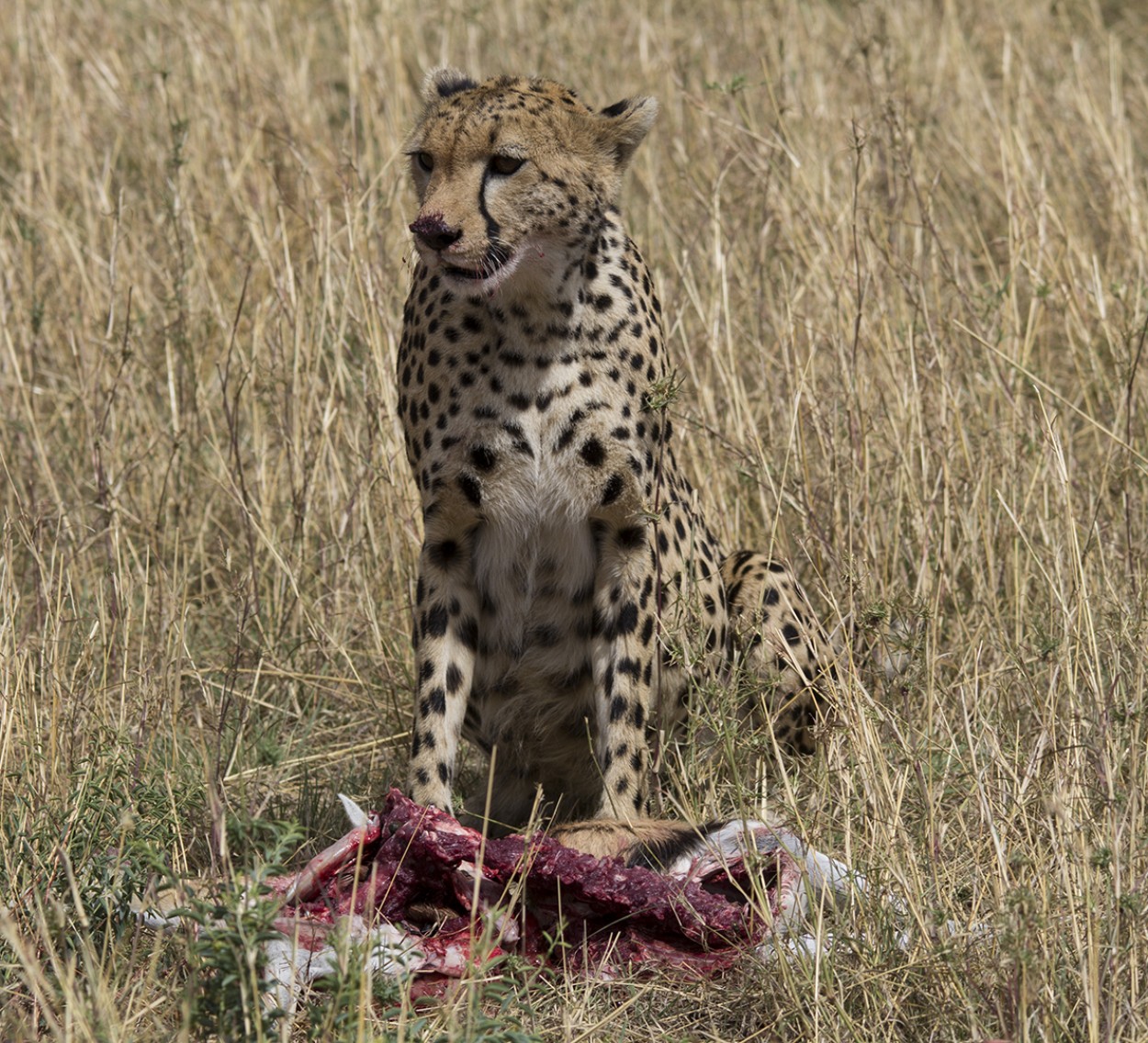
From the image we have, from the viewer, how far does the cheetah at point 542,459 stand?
121 inches

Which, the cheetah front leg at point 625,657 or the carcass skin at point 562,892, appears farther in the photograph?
the cheetah front leg at point 625,657

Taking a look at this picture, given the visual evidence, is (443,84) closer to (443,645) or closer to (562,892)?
(443,645)

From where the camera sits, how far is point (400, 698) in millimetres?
3783

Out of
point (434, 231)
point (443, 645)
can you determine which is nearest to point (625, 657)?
point (443, 645)

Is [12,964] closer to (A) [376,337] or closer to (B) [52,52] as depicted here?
(A) [376,337]

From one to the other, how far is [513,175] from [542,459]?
50cm

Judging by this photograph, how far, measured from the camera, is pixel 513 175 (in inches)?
119

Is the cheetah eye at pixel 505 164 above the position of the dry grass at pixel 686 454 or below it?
above

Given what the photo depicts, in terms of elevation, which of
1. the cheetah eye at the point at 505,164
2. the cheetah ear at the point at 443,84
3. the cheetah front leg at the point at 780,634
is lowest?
the cheetah front leg at the point at 780,634

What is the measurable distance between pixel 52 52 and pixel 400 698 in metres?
2.79

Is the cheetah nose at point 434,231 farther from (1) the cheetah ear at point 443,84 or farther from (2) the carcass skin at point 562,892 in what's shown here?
(2) the carcass skin at point 562,892

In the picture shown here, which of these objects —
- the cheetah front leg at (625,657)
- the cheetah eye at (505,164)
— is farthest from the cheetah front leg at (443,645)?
the cheetah eye at (505,164)

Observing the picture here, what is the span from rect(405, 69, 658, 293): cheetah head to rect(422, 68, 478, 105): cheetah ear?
0.13 ft

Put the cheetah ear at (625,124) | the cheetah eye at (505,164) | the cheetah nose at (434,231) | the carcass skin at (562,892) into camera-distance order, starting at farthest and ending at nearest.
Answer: the cheetah ear at (625,124) → the cheetah eye at (505,164) → the cheetah nose at (434,231) → the carcass skin at (562,892)
